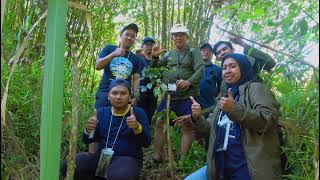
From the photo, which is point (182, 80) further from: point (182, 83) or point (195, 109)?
point (195, 109)

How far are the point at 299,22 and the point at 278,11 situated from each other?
2.03 ft

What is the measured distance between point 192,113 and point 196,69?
1154 millimetres

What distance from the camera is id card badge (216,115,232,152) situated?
2.66m

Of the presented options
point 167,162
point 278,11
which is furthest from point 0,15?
point 167,162

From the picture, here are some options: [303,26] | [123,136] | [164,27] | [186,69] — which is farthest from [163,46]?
[303,26]

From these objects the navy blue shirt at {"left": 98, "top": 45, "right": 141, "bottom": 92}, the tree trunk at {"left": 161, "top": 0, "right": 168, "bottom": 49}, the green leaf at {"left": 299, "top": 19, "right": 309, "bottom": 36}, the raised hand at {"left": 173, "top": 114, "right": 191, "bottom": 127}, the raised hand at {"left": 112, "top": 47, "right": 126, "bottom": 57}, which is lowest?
the raised hand at {"left": 173, "top": 114, "right": 191, "bottom": 127}

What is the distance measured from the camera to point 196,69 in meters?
4.00

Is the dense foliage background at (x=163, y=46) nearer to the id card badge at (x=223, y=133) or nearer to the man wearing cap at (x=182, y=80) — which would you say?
the man wearing cap at (x=182, y=80)

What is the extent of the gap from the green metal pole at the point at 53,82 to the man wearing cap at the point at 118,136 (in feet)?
6.56

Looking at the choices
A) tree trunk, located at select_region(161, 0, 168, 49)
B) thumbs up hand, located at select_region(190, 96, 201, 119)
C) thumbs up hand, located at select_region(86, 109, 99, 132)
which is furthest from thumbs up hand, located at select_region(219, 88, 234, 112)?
tree trunk, located at select_region(161, 0, 168, 49)

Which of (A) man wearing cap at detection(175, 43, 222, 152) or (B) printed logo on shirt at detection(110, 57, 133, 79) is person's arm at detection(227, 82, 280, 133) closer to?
(B) printed logo on shirt at detection(110, 57, 133, 79)

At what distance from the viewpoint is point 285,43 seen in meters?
1.83

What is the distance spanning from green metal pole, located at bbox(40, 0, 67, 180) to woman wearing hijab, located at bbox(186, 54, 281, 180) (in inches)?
59.1

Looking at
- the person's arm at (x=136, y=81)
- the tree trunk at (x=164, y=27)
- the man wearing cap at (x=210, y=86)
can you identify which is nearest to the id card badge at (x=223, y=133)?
the person's arm at (x=136, y=81)
